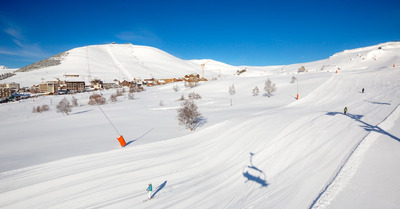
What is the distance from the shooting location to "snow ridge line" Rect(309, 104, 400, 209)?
18.1 ft

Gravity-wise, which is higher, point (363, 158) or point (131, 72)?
point (131, 72)

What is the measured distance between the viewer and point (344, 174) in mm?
6379

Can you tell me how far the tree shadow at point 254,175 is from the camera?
7.56 meters

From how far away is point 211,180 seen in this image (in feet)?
27.4

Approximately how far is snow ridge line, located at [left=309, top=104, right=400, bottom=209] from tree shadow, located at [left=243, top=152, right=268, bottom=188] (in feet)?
6.98

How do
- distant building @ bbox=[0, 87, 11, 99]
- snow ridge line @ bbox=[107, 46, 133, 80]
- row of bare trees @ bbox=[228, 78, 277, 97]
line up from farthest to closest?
snow ridge line @ bbox=[107, 46, 133, 80]
distant building @ bbox=[0, 87, 11, 99]
row of bare trees @ bbox=[228, 78, 277, 97]

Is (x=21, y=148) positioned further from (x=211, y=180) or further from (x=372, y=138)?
(x=372, y=138)

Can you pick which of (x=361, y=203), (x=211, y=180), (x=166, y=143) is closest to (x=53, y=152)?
(x=166, y=143)

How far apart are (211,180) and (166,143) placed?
626cm

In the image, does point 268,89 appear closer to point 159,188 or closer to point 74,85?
point 159,188

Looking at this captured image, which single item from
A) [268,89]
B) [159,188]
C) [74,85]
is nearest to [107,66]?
[74,85]

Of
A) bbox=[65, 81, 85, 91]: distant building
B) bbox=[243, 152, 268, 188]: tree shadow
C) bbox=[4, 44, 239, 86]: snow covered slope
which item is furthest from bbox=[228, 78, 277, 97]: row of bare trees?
bbox=[4, 44, 239, 86]: snow covered slope

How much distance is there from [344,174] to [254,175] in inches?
133

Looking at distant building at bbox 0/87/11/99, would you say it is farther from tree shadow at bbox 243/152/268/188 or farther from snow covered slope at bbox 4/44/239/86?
tree shadow at bbox 243/152/268/188
